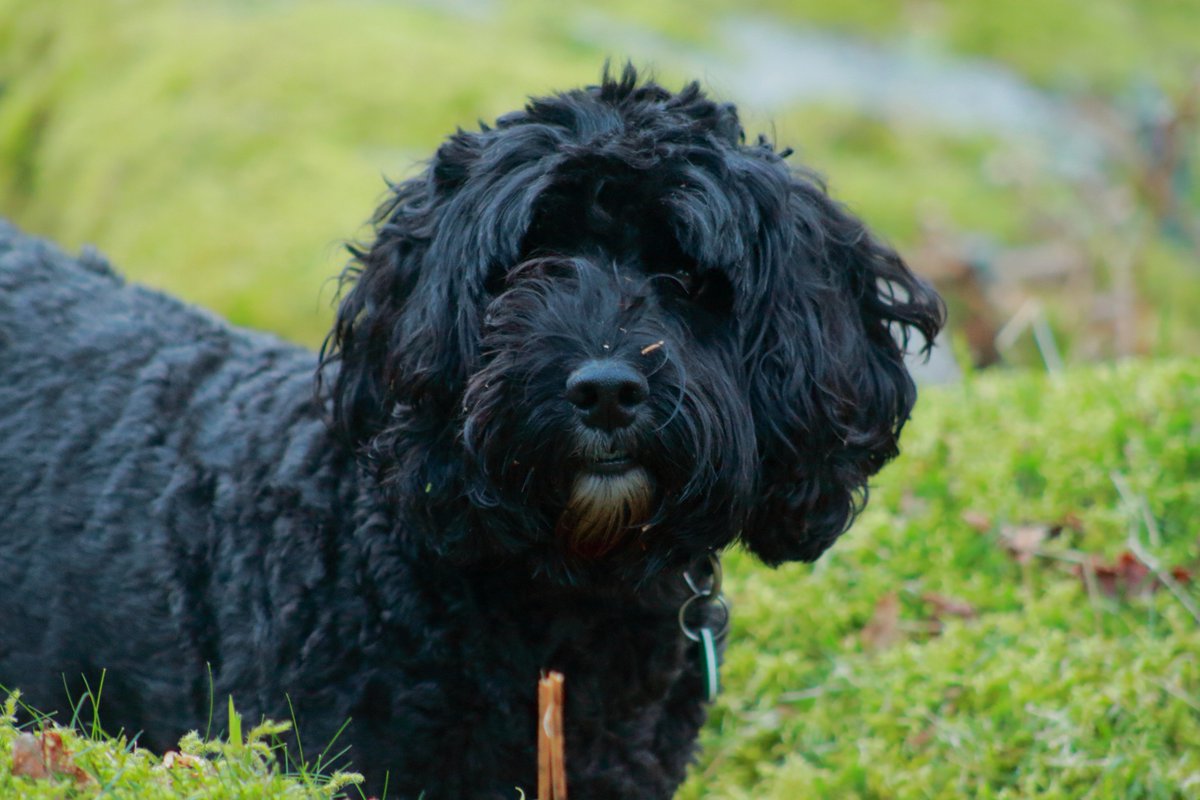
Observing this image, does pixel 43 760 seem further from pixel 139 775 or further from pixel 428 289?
pixel 428 289

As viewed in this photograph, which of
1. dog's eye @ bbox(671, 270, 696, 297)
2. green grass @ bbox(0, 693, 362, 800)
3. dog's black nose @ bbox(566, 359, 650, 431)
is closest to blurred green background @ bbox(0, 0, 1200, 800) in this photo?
dog's eye @ bbox(671, 270, 696, 297)

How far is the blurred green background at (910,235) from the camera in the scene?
4.46 meters

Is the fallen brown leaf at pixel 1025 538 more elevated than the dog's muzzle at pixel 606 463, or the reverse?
the dog's muzzle at pixel 606 463

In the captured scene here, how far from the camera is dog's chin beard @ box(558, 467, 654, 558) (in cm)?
300

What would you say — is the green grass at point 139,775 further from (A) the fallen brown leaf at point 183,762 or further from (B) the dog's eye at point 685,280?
(B) the dog's eye at point 685,280

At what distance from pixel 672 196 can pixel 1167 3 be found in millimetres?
17454

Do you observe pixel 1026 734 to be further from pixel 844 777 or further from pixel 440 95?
pixel 440 95

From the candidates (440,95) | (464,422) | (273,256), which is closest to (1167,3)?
(440,95)

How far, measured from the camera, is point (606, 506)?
119 inches

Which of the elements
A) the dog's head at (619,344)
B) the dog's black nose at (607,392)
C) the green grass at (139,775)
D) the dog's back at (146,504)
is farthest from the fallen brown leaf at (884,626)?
the green grass at (139,775)

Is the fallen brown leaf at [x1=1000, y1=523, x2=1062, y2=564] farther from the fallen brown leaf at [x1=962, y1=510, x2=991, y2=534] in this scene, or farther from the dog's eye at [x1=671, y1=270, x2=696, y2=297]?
the dog's eye at [x1=671, y1=270, x2=696, y2=297]

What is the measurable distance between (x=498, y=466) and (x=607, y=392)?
1.12 feet

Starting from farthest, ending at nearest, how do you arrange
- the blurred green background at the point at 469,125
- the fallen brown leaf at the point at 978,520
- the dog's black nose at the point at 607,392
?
the blurred green background at the point at 469,125, the fallen brown leaf at the point at 978,520, the dog's black nose at the point at 607,392

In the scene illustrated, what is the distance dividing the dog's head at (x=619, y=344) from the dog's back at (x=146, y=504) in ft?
1.11
